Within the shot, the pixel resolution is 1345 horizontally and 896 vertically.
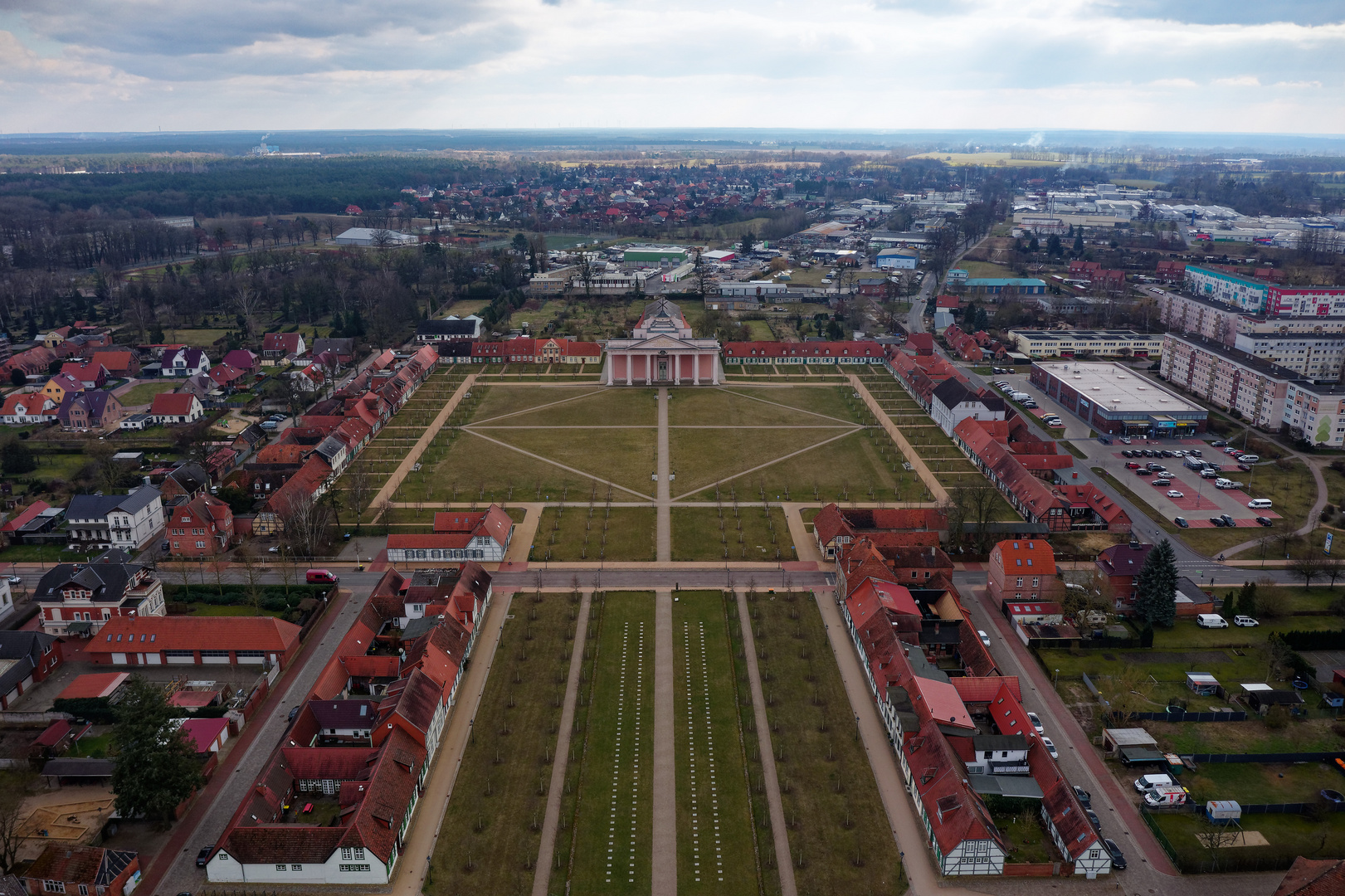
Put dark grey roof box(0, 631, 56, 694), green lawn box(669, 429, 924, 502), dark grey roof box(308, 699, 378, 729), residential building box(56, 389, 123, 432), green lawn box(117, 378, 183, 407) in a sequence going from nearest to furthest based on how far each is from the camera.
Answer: dark grey roof box(308, 699, 378, 729), dark grey roof box(0, 631, 56, 694), green lawn box(669, 429, 924, 502), residential building box(56, 389, 123, 432), green lawn box(117, 378, 183, 407)

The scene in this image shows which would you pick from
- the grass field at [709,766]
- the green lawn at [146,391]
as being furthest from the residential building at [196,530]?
the green lawn at [146,391]

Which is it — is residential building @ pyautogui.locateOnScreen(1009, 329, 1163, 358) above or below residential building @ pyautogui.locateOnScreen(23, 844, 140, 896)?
above

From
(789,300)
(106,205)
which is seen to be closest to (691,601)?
(789,300)

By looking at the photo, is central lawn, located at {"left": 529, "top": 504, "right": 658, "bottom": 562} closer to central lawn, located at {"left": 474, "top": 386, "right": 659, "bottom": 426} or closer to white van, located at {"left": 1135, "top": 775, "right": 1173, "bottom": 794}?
central lawn, located at {"left": 474, "top": 386, "right": 659, "bottom": 426}

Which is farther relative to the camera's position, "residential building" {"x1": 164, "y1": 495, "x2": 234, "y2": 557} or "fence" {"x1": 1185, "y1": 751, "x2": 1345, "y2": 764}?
"residential building" {"x1": 164, "y1": 495, "x2": 234, "y2": 557}

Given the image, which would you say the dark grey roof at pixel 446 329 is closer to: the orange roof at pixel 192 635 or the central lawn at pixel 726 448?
the central lawn at pixel 726 448

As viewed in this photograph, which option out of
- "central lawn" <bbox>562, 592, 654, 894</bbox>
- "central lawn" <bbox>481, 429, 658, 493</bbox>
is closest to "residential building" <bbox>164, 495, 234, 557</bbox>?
"central lawn" <bbox>481, 429, 658, 493</bbox>
